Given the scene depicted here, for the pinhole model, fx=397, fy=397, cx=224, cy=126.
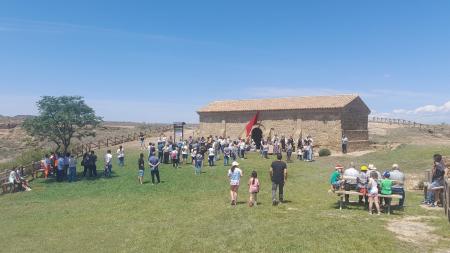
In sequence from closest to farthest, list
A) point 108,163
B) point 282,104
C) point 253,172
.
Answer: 1. point 253,172
2. point 108,163
3. point 282,104

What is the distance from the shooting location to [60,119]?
23625 millimetres

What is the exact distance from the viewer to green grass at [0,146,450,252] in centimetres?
974

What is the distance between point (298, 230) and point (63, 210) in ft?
30.8

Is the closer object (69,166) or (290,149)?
(69,166)

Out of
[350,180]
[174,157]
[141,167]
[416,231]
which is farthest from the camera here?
[174,157]

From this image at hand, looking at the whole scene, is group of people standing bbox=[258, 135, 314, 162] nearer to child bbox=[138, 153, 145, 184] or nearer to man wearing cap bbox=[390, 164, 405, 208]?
child bbox=[138, 153, 145, 184]

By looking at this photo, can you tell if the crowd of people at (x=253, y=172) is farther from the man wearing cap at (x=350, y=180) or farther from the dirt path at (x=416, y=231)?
the dirt path at (x=416, y=231)

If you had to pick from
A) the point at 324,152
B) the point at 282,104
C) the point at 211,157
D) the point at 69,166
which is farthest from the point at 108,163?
the point at 282,104

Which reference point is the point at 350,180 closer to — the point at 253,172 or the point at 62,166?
the point at 253,172

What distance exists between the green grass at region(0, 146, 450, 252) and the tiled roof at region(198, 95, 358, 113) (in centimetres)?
1330

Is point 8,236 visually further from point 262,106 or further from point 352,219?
point 262,106

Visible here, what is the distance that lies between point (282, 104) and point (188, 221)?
78.1 feet

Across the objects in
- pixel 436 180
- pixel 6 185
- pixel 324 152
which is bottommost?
pixel 6 185

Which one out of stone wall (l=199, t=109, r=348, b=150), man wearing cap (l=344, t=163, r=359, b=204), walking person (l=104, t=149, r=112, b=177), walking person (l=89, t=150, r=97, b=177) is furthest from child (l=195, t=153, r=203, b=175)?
stone wall (l=199, t=109, r=348, b=150)
